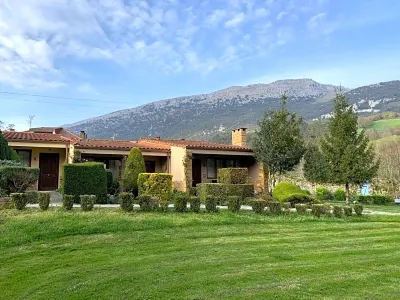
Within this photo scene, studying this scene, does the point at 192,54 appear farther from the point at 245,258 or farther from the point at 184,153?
the point at 245,258

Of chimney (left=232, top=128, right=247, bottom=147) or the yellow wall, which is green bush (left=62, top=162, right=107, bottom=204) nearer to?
the yellow wall

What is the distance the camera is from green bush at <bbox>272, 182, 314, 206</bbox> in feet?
61.1

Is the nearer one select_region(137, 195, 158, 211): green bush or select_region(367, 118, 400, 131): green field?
select_region(137, 195, 158, 211): green bush

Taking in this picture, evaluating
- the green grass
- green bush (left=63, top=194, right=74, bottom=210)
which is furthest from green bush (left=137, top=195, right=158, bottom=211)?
green bush (left=63, top=194, right=74, bottom=210)

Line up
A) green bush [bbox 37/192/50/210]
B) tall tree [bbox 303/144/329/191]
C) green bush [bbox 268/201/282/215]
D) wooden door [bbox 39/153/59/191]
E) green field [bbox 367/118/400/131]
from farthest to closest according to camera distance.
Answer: green field [bbox 367/118/400/131], tall tree [bbox 303/144/329/191], wooden door [bbox 39/153/59/191], green bush [bbox 268/201/282/215], green bush [bbox 37/192/50/210]

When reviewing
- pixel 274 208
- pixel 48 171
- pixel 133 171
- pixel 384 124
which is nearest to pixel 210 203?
pixel 274 208

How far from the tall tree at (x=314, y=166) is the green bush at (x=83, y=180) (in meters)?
18.4

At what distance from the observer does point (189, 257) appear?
8.33 m

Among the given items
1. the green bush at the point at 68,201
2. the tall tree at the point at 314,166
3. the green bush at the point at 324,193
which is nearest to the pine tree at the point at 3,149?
A: the green bush at the point at 68,201

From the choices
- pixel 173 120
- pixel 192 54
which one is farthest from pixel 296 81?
pixel 192 54

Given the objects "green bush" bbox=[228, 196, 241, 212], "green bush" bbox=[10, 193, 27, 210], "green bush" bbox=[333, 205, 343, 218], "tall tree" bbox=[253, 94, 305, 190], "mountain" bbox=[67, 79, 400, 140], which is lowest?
"green bush" bbox=[333, 205, 343, 218]

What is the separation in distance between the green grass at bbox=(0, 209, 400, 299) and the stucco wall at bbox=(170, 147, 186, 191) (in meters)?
10.0

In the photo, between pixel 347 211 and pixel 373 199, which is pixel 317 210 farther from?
pixel 373 199

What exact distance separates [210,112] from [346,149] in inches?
2921
